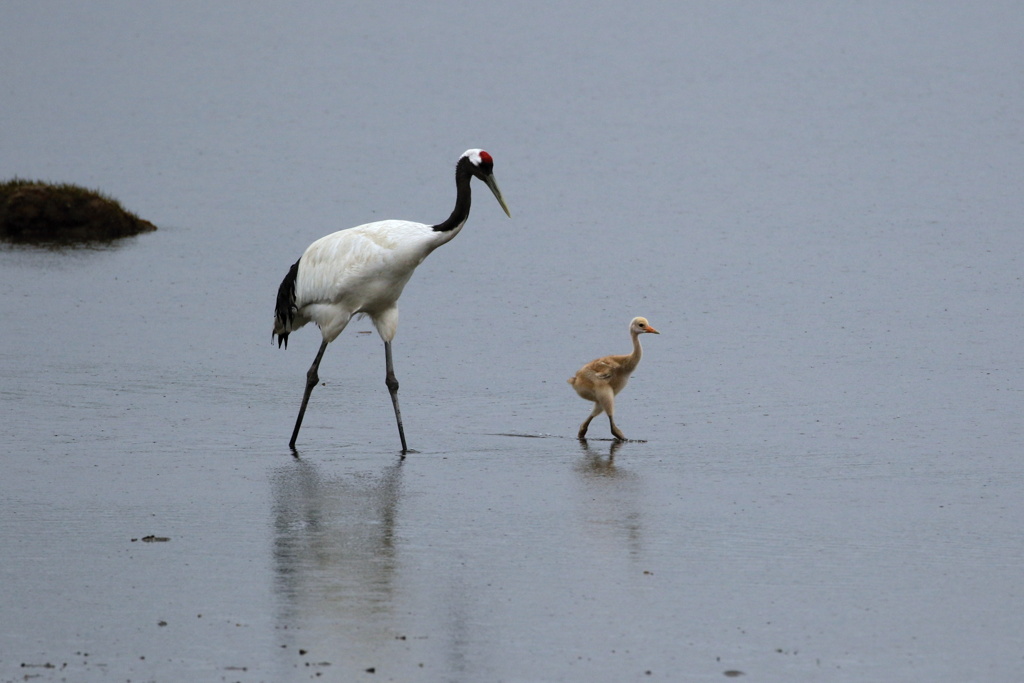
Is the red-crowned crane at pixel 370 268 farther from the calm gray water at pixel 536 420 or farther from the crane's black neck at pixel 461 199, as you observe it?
the calm gray water at pixel 536 420

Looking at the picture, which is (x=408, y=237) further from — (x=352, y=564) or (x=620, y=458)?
(x=352, y=564)

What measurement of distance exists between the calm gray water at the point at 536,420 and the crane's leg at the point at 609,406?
0.23 metres

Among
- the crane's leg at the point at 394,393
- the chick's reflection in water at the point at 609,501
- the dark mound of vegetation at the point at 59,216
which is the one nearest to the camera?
the chick's reflection in water at the point at 609,501

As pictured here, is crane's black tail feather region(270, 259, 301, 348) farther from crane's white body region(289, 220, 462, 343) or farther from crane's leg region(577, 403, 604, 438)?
crane's leg region(577, 403, 604, 438)

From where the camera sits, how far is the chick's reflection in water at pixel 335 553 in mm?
6531

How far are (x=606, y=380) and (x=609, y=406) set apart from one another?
1.36ft

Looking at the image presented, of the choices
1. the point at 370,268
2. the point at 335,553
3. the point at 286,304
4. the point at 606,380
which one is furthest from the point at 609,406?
the point at 335,553

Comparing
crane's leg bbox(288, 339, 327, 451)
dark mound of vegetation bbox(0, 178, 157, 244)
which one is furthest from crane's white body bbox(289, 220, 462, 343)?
dark mound of vegetation bbox(0, 178, 157, 244)

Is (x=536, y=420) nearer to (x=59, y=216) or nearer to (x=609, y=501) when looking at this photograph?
(x=609, y=501)

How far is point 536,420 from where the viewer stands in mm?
11242

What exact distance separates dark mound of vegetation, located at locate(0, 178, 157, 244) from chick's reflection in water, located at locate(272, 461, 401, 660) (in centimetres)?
1113

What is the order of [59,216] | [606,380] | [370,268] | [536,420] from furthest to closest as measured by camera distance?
1. [59,216]
2. [536,420]
3. [606,380]
4. [370,268]

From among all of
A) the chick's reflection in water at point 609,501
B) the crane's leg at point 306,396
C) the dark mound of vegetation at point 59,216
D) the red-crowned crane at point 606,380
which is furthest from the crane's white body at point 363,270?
the dark mound of vegetation at point 59,216

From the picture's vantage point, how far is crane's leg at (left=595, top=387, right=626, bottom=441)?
10.7 meters
